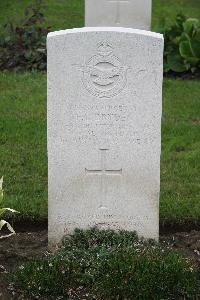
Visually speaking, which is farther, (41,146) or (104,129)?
(41,146)

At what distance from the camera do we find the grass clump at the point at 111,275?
4.84m

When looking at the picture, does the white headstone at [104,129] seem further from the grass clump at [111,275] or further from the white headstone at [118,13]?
the white headstone at [118,13]

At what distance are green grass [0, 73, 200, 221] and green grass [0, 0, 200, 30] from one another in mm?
3300

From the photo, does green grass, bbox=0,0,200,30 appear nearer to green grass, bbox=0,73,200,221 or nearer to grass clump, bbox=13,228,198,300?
green grass, bbox=0,73,200,221

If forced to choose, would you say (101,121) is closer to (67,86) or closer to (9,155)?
(67,86)

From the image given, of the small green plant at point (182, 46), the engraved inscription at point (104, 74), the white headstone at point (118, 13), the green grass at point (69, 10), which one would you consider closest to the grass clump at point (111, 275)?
the engraved inscription at point (104, 74)

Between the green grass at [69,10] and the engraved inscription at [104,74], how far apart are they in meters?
7.31

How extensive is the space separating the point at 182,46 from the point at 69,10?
4299mm

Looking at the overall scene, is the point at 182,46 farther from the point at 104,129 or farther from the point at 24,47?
the point at 104,129

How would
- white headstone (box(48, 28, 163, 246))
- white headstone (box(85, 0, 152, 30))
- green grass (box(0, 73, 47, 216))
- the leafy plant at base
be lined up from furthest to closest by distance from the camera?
the leafy plant at base < white headstone (box(85, 0, 152, 30)) < green grass (box(0, 73, 47, 216)) < white headstone (box(48, 28, 163, 246))

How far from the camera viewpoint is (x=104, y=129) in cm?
533

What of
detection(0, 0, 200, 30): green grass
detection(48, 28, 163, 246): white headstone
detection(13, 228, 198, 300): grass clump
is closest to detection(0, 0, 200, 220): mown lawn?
detection(48, 28, 163, 246): white headstone

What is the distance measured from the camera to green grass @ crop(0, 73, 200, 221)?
646cm

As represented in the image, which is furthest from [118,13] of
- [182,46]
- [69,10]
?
[69,10]
